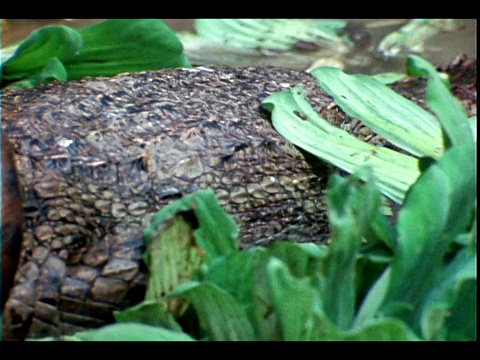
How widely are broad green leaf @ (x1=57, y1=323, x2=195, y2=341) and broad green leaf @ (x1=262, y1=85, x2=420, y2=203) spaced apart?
514 millimetres

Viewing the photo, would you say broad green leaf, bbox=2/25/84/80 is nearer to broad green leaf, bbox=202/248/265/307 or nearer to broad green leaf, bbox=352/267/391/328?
broad green leaf, bbox=202/248/265/307

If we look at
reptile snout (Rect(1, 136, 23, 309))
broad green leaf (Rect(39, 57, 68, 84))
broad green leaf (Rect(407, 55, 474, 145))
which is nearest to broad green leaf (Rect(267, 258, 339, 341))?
broad green leaf (Rect(407, 55, 474, 145))

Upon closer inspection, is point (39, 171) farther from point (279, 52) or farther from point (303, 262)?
point (279, 52)

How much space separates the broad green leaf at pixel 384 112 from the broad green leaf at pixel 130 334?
66 centimetres

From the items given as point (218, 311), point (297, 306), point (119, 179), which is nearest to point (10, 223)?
point (119, 179)

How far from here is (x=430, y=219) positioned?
0.98m

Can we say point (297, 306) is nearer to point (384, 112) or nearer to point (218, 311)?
point (218, 311)

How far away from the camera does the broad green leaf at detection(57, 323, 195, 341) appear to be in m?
0.95

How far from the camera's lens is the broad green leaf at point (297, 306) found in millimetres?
877

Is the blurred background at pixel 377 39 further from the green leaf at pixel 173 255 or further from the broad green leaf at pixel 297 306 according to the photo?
A: the broad green leaf at pixel 297 306

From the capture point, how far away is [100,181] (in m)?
1.25
